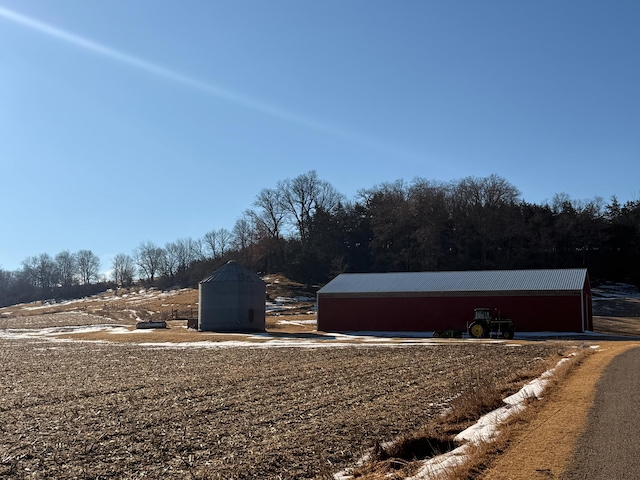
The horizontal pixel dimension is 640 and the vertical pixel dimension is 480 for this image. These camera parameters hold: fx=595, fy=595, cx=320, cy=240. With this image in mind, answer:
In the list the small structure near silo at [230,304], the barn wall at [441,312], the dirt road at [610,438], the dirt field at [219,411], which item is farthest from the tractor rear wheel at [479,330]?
the dirt road at [610,438]

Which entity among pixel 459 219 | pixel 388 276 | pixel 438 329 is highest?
pixel 459 219

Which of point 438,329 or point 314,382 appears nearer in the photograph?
point 314,382

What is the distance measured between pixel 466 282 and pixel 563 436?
39787 millimetres

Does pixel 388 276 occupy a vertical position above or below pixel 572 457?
above

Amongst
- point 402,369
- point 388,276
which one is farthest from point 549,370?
point 388,276

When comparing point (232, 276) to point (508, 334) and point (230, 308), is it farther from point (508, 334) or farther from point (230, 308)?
point (508, 334)

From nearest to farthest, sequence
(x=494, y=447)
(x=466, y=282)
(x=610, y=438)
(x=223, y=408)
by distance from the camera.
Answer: (x=494, y=447)
(x=610, y=438)
(x=223, y=408)
(x=466, y=282)

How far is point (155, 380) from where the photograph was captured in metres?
18.0

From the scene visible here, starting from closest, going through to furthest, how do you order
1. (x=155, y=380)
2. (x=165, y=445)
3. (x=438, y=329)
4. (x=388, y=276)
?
(x=165, y=445), (x=155, y=380), (x=438, y=329), (x=388, y=276)

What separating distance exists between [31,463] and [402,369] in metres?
13.4

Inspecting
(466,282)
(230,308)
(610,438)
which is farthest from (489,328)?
(610,438)

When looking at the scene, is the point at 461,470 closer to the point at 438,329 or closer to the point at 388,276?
the point at 438,329

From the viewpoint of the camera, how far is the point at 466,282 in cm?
4791

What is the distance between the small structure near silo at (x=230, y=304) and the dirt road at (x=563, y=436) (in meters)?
38.8
